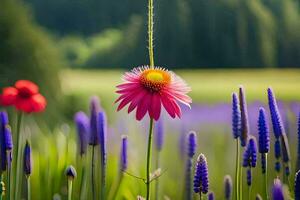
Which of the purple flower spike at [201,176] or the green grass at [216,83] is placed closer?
the purple flower spike at [201,176]

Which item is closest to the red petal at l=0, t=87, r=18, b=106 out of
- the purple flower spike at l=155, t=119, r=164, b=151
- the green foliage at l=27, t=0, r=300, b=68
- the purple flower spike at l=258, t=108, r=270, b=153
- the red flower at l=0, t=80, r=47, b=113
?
the red flower at l=0, t=80, r=47, b=113

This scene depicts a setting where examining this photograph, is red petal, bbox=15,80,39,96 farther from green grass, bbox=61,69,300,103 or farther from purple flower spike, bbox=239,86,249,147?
green grass, bbox=61,69,300,103

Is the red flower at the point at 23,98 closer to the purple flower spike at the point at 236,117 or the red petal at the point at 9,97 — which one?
the red petal at the point at 9,97

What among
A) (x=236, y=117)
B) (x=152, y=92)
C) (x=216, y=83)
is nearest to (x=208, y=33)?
(x=216, y=83)

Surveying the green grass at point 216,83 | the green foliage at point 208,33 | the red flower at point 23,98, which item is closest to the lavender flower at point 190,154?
the red flower at point 23,98

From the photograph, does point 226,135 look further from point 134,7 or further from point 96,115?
point 134,7
